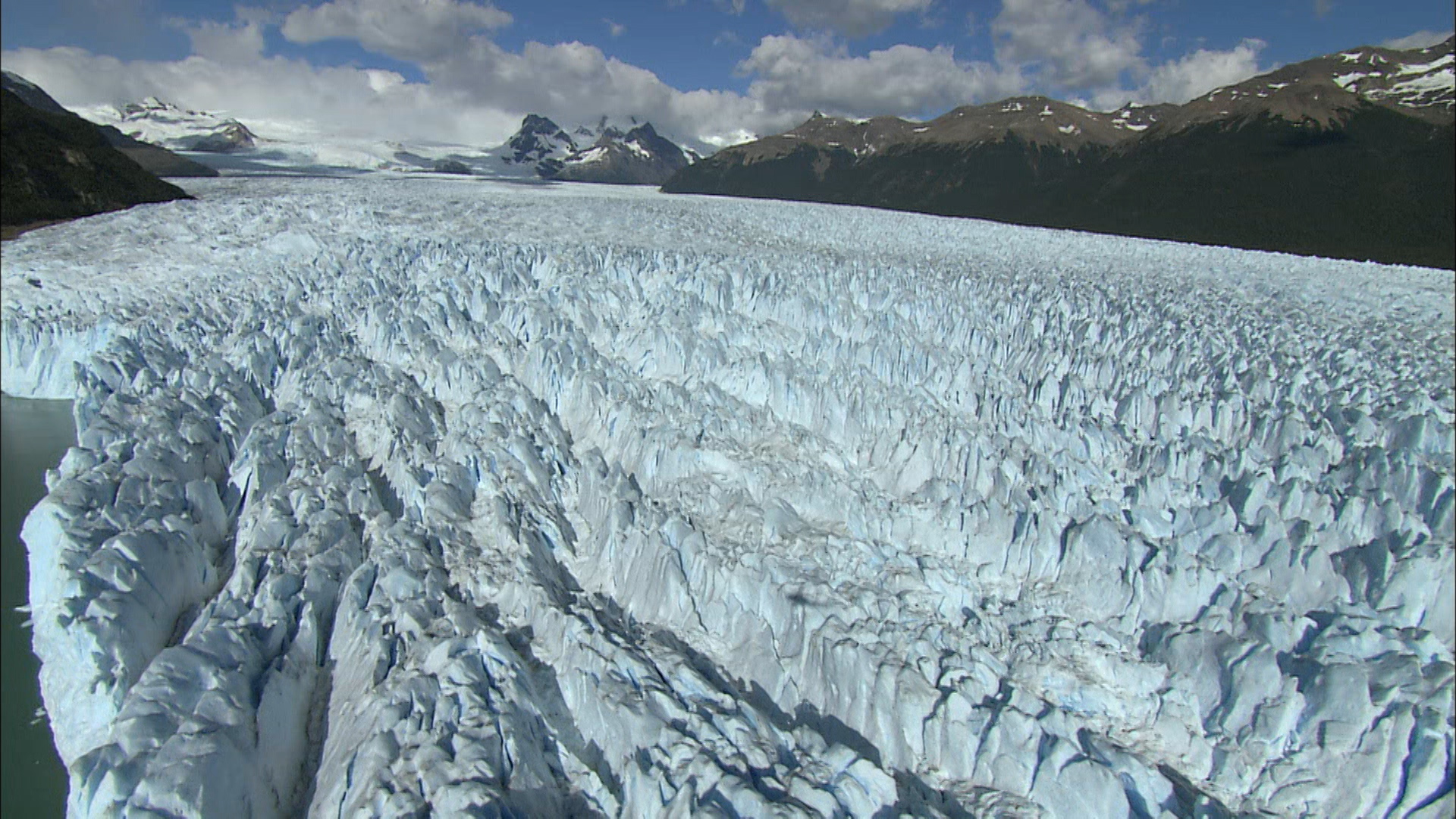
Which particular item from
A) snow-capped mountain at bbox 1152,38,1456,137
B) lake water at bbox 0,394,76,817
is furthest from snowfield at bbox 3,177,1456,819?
snow-capped mountain at bbox 1152,38,1456,137

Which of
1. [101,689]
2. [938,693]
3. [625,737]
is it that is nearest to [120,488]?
[101,689]

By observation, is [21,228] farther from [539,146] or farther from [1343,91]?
[539,146]

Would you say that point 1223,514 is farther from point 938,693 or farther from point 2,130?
point 2,130

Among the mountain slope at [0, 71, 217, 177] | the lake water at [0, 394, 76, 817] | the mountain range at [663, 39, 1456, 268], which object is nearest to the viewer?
the lake water at [0, 394, 76, 817]

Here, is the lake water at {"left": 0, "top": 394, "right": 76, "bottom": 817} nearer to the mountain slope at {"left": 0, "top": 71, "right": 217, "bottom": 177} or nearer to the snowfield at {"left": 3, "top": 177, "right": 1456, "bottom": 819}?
the snowfield at {"left": 3, "top": 177, "right": 1456, "bottom": 819}

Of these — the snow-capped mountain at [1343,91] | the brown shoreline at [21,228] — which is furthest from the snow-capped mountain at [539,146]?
the brown shoreline at [21,228]
